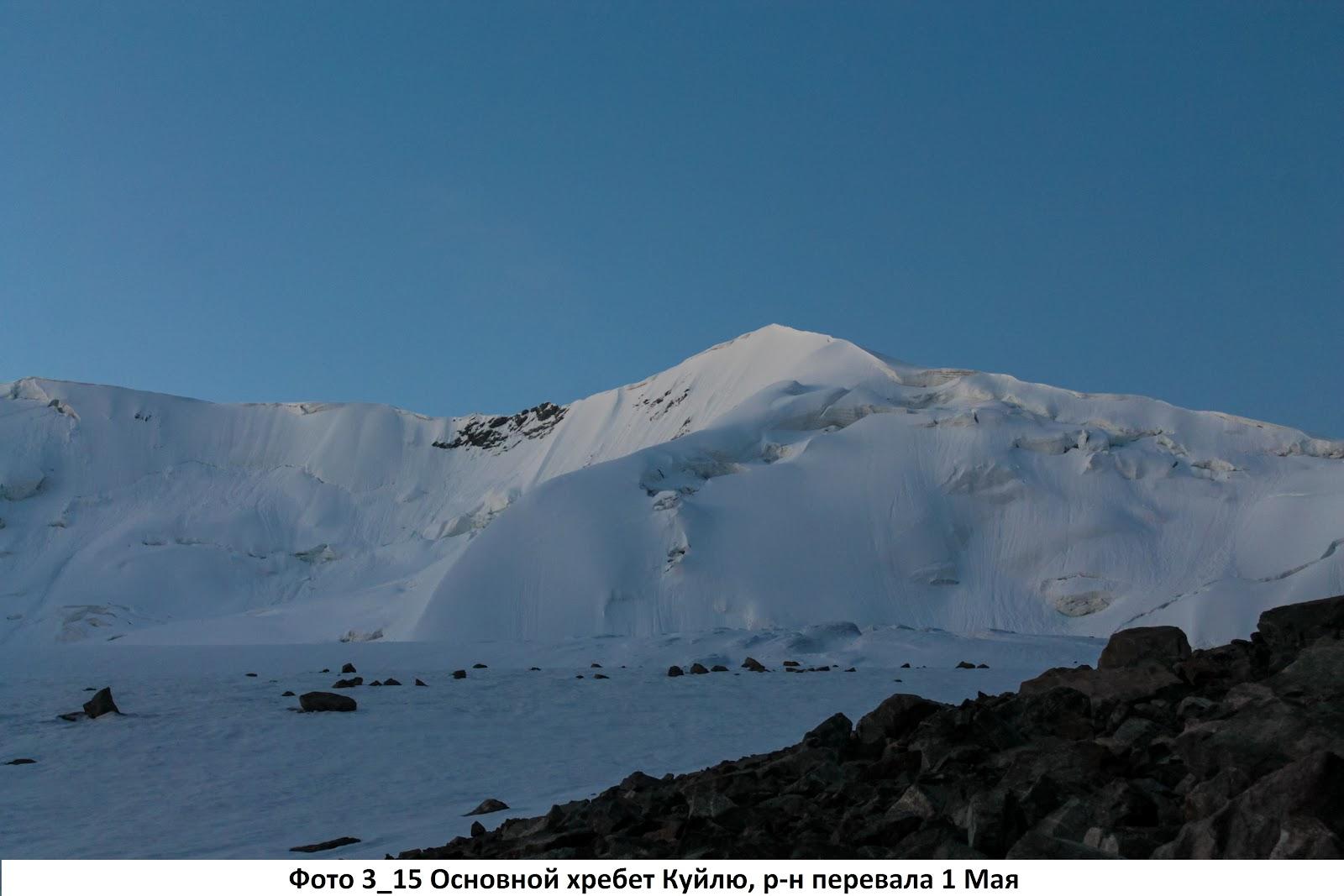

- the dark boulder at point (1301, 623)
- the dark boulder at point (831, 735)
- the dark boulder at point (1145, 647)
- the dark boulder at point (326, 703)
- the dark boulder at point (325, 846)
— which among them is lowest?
the dark boulder at point (325, 846)

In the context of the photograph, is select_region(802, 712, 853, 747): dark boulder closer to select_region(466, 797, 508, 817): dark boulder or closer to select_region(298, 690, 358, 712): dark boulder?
select_region(466, 797, 508, 817): dark boulder

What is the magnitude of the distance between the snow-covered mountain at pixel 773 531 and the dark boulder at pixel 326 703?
21.3 meters

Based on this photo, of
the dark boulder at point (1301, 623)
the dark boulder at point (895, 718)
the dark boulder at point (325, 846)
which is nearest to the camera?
the dark boulder at point (325, 846)

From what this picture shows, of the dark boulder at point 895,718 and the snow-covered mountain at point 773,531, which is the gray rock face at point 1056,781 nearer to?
the dark boulder at point 895,718

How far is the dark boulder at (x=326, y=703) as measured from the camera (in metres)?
14.1

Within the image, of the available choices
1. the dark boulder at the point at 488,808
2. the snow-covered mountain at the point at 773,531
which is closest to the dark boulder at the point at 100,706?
the dark boulder at the point at 488,808

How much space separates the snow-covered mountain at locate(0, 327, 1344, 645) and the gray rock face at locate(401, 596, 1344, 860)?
22.1 metres

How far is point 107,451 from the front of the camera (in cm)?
6600

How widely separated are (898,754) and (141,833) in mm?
5297

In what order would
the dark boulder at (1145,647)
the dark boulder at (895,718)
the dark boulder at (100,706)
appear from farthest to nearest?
the dark boulder at (100,706) → the dark boulder at (1145,647) → the dark boulder at (895,718)

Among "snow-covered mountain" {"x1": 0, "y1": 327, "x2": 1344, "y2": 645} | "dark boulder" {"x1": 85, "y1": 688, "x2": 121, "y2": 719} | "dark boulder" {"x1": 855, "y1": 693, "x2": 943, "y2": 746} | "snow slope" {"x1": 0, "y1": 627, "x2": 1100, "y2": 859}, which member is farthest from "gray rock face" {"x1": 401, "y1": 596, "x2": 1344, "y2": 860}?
"snow-covered mountain" {"x1": 0, "y1": 327, "x2": 1344, "y2": 645}

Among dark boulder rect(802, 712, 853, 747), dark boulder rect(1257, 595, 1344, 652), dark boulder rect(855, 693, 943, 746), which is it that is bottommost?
dark boulder rect(802, 712, 853, 747)

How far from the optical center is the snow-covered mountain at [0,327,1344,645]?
36781mm

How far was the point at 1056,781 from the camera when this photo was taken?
6.20 meters
